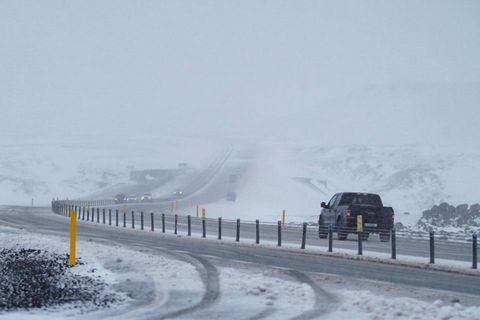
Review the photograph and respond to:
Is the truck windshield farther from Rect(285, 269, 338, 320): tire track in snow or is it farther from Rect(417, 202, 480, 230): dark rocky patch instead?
Rect(285, 269, 338, 320): tire track in snow

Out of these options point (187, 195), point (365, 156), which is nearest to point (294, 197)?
point (187, 195)

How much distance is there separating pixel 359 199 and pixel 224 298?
19.9 metres

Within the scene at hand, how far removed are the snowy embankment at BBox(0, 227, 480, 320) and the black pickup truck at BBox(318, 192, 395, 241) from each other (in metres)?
12.3

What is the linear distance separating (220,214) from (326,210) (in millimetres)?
36697

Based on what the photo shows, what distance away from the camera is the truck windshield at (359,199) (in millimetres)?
32469

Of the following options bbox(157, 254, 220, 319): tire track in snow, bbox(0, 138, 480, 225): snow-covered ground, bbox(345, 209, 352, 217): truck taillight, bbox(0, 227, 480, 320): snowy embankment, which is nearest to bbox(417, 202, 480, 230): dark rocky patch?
bbox(0, 138, 480, 225): snow-covered ground

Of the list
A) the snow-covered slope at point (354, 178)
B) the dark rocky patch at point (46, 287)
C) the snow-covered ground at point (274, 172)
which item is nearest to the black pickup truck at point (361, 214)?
the dark rocky patch at point (46, 287)

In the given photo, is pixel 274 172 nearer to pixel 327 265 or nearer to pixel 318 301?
pixel 327 265

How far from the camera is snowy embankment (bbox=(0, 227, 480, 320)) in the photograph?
11789mm

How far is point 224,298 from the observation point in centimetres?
1362

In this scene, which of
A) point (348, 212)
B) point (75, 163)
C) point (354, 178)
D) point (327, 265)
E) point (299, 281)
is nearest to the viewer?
point (299, 281)

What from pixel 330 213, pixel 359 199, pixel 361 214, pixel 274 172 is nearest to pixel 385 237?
pixel 361 214

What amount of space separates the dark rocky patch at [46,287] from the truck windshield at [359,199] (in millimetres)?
15956

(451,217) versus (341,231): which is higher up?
(341,231)
